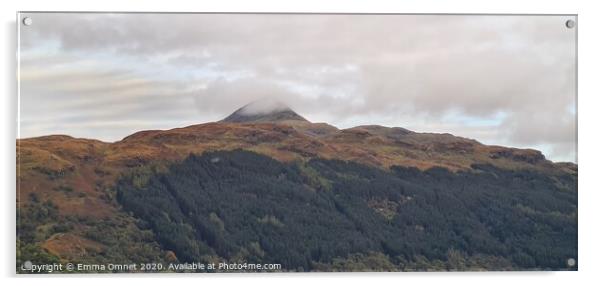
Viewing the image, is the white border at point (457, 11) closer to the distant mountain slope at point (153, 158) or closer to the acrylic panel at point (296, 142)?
the acrylic panel at point (296, 142)

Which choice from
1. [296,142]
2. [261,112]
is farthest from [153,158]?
[296,142]

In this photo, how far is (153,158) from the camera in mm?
7383

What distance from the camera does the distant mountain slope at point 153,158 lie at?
7148 millimetres

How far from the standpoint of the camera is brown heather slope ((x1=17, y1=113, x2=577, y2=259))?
717 centimetres

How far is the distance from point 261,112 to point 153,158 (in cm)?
101

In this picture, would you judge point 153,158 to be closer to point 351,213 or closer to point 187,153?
point 187,153

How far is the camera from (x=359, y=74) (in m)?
7.48

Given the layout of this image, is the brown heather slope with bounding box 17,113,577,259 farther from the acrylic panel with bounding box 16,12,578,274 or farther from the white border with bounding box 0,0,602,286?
the white border with bounding box 0,0,602,286

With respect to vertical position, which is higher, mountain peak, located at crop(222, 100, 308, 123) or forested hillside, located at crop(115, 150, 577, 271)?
mountain peak, located at crop(222, 100, 308, 123)

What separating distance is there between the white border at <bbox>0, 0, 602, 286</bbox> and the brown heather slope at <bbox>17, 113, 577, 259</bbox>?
0.34 m

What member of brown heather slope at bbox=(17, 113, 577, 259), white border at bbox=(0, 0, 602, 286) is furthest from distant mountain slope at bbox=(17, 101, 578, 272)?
white border at bbox=(0, 0, 602, 286)

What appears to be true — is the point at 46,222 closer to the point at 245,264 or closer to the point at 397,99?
the point at 245,264

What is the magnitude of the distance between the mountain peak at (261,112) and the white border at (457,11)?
2.65 ft

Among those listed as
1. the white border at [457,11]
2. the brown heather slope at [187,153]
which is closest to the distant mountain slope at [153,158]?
the brown heather slope at [187,153]
